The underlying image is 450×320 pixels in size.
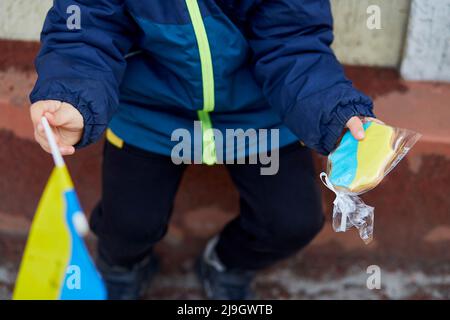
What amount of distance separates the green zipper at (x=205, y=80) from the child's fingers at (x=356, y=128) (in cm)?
31

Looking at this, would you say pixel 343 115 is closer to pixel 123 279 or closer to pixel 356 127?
pixel 356 127

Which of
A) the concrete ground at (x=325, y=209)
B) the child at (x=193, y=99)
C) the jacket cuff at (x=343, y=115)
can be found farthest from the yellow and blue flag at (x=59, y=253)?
the concrete ground at (x=325, y=209)

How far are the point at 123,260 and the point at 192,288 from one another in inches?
10.7

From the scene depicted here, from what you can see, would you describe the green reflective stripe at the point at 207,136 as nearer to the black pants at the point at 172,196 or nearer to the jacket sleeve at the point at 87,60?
the black pants at the point at 172,196

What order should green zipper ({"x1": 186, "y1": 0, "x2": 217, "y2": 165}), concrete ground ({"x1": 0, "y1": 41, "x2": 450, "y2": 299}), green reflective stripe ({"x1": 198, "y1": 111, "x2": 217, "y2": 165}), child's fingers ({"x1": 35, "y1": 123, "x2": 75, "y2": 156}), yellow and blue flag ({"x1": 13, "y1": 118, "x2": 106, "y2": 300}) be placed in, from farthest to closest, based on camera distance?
concrete ground ({"x1": 0, "y1": 41, "x2": 450, "y2": 299})
green reflective stripe ({"x1": 198, "y1": 111, "x2": 217, "y2": 165})
green zipper ({"x1": 186, "y1": 0, "x2": 217, "y2": 165})
child's fingers ({"x1": 35, "y1": 123, "x2": 75, "y2": 156})
yellow and blue flag ({"x1": 13, "y1": 118, "x2": 106, "y2": 300})

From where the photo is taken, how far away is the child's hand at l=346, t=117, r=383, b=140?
3.71 ft

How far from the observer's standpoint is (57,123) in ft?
3.62

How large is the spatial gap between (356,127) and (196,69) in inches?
13.7

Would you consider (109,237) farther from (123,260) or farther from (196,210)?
(196,210)

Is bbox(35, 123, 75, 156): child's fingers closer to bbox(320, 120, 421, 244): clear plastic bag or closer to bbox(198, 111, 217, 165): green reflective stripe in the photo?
bbox(198, 111, 217, 165): green reflective stripe

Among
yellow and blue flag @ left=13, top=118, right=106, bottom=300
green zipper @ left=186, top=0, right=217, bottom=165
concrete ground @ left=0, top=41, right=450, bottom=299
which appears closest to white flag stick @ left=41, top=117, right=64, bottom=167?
yellow and blue flag @ left=13, top=118, right=106, bottom=300

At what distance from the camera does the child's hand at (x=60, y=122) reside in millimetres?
1098

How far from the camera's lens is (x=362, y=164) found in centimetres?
112

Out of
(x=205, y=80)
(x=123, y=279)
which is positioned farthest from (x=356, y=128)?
(x=123, y=279)
